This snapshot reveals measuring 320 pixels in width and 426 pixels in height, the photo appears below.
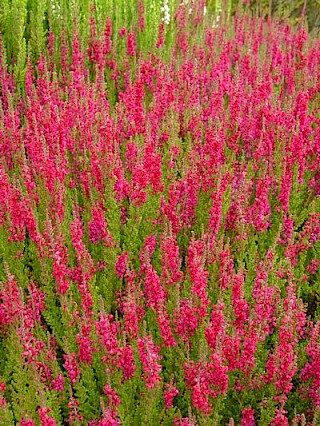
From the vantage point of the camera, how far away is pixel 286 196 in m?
2.41

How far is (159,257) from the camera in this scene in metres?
2.14

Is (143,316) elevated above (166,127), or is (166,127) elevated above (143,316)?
(166,127)

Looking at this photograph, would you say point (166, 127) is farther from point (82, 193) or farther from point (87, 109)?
point (82, 193)

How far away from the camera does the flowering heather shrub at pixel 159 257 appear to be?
1642 millimetres

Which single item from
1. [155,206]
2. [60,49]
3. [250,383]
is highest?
[60,49]

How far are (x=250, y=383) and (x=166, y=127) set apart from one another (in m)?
1.43

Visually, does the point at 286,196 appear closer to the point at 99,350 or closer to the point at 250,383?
the point at 250,383

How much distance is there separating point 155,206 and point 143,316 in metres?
0.60

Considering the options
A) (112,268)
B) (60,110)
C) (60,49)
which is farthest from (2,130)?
(60,49)

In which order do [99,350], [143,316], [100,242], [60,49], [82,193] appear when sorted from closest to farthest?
[99,350], [143,316], [100,242], [82,193], [60,49]

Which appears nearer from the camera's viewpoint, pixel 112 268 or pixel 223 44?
pixel 112 268

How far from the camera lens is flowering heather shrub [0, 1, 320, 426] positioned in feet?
5.39

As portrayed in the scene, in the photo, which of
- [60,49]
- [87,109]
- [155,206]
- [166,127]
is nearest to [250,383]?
[155,206]

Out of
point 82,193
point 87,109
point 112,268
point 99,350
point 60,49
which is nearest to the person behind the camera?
point 99,350
